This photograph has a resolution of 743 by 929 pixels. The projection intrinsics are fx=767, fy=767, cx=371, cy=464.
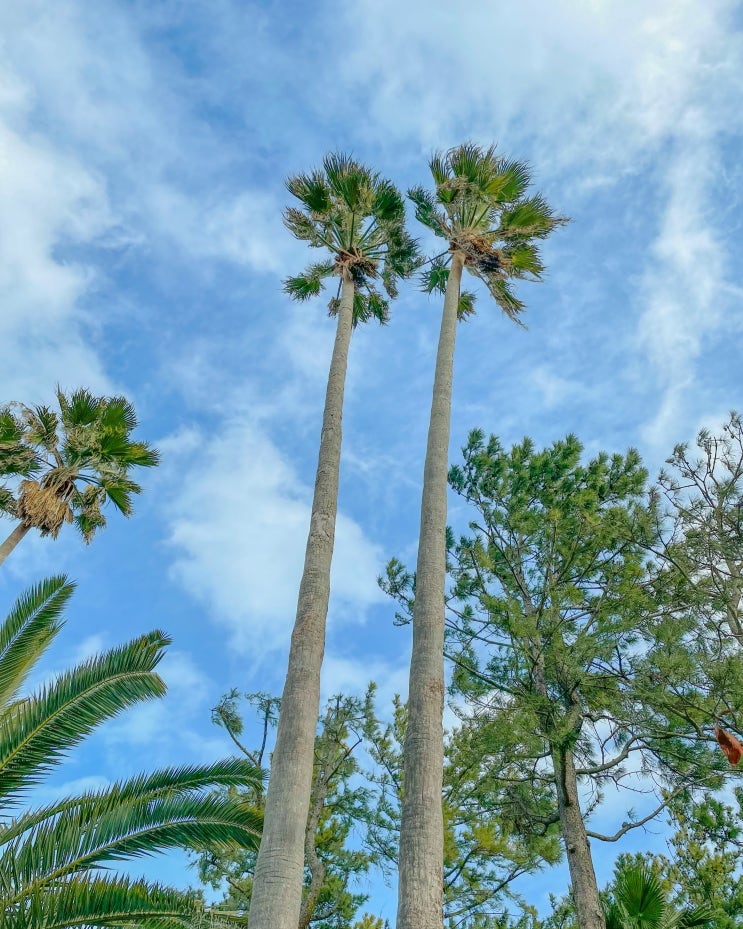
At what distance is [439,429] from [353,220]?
4381mm

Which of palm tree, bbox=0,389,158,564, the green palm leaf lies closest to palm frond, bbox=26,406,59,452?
palm tree, bbox=0,389,158,564

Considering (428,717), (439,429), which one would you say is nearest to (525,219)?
(439,429)

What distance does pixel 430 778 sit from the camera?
6.37 metres

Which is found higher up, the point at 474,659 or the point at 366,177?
the point at 366,177

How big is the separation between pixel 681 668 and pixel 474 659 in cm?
453

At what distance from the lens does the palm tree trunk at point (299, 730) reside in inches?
218

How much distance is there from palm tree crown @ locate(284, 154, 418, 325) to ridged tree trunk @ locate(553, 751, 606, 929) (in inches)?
327

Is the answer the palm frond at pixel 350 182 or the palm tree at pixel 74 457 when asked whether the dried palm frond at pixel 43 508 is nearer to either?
the palm tree at pixel 74 457

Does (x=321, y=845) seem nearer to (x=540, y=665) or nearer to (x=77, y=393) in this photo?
(x=540, y=665)

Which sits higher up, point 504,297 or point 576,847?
point 504,297

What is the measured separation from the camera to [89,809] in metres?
7.69

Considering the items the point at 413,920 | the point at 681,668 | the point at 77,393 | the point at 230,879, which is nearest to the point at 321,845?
the point at 230,879

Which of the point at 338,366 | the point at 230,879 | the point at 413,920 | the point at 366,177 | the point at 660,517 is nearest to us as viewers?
the point at 413,920

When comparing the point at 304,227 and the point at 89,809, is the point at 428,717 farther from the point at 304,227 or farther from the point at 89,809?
the point at 304,227
